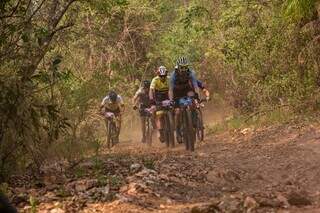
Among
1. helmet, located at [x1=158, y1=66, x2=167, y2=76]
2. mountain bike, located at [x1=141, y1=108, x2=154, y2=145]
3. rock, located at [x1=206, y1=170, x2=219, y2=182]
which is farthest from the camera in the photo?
mountain bike, located at [x1=141, y1=108, x2=154, y2=145]

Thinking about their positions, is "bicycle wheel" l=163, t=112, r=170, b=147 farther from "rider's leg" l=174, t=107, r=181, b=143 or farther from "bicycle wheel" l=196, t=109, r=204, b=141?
"bicycle wheel" l=196, t=109, r=204, b=141

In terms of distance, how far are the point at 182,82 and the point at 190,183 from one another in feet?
16.2

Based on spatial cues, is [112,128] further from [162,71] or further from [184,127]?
[184,127]

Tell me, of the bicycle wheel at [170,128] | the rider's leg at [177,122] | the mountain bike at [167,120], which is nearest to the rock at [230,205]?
the rider's leg at [177,122]

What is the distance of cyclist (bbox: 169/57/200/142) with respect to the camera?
1230 centimetres

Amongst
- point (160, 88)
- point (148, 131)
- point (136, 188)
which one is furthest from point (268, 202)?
point (148, 131)

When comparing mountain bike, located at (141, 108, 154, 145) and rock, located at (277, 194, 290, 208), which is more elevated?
mountain bike, located at (141, 108, 154, 145)

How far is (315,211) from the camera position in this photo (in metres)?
6.04

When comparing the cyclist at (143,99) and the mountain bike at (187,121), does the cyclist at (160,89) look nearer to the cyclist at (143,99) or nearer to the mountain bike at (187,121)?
the mountain bike at (187,121)

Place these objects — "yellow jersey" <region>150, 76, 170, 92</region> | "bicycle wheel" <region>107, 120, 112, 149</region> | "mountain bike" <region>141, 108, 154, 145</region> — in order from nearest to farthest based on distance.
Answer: "yellow jersey" <region>150, 76, 170, 92</region> < "bicycle wheel" <region>107, 120, 112, 149</region> < "mountain bike" <region>141, 108, 154, 145</region>

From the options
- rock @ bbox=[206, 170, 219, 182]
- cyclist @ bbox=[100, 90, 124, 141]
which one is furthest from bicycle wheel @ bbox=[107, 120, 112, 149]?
rock @ bbox=[206, 170, 219, 182]

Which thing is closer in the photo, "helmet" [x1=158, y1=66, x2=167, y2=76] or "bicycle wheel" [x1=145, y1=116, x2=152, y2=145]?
"helmet" [x1=158, y1=66, x2=167, y2=76]

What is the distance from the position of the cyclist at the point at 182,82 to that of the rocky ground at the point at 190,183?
6.02 ft

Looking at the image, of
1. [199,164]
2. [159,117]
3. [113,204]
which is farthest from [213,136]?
[113,204]
